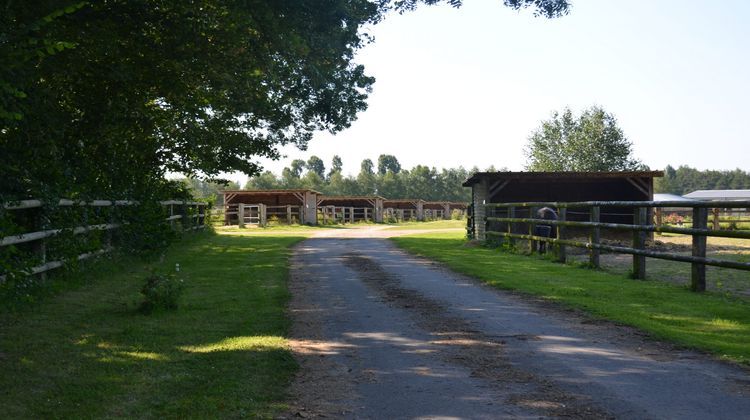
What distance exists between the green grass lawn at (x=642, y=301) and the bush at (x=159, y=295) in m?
5.25

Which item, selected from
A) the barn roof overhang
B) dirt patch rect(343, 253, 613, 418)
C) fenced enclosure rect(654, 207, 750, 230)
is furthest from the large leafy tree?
fenced enclosure rect(654, 207, 750, 230)

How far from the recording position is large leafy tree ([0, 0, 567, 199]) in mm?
8070

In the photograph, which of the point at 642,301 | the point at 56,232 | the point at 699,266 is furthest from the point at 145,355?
the point at 699,266

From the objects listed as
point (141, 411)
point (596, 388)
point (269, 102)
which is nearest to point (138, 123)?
point (269, 102)

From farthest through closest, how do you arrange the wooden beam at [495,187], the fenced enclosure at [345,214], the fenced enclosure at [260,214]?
1. the fenced enclosure at [345,214]
2. the fenced enclosure at [260,214]
3. the wooden beam at [495,187]

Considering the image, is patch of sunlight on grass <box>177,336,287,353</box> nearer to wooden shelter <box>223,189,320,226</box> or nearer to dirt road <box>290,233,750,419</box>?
dirt road <box>290,233,750,419</box>

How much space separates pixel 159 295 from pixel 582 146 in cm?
8020

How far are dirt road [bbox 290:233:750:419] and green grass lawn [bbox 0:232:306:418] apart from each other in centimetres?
37

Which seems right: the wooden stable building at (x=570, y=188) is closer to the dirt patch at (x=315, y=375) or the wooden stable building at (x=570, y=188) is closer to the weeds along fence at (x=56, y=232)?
the weeds along fence at (x=56, y=232)

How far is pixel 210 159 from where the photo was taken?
20969 millimetres

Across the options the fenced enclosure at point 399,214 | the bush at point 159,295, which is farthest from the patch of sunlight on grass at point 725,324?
the fenced enclosure at point 399,214

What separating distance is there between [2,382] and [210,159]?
16261 millimetres

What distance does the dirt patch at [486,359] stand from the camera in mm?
4434

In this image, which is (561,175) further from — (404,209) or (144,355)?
(404,209)
